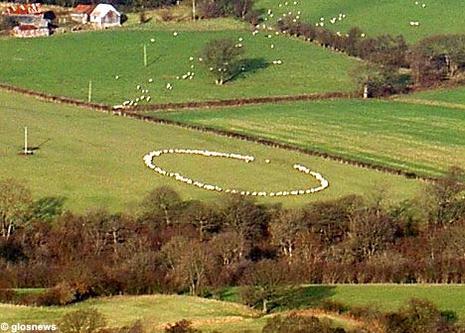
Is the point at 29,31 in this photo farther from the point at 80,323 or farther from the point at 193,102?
the point at 80,323

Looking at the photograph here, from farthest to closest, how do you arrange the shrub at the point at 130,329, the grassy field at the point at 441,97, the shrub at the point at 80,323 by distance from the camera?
the grassy field at the point at 441,97
the shrub at the point at 130,329
the shrub at the point at 80,323

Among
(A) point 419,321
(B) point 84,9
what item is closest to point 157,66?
(B) point 84,9

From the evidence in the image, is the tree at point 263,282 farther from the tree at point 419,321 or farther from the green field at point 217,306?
the tree at point 419,321

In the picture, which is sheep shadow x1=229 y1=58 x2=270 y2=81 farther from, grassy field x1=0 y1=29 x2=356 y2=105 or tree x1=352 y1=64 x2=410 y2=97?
tree x1=352 y1=64 x2=410 y2=97

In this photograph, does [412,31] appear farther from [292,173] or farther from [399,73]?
[292,173]

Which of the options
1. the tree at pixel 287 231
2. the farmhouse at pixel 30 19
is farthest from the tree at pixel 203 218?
the farmhouse at pixel 30 19

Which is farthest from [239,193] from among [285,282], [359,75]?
[359,75]

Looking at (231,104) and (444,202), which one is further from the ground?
(444,202)
